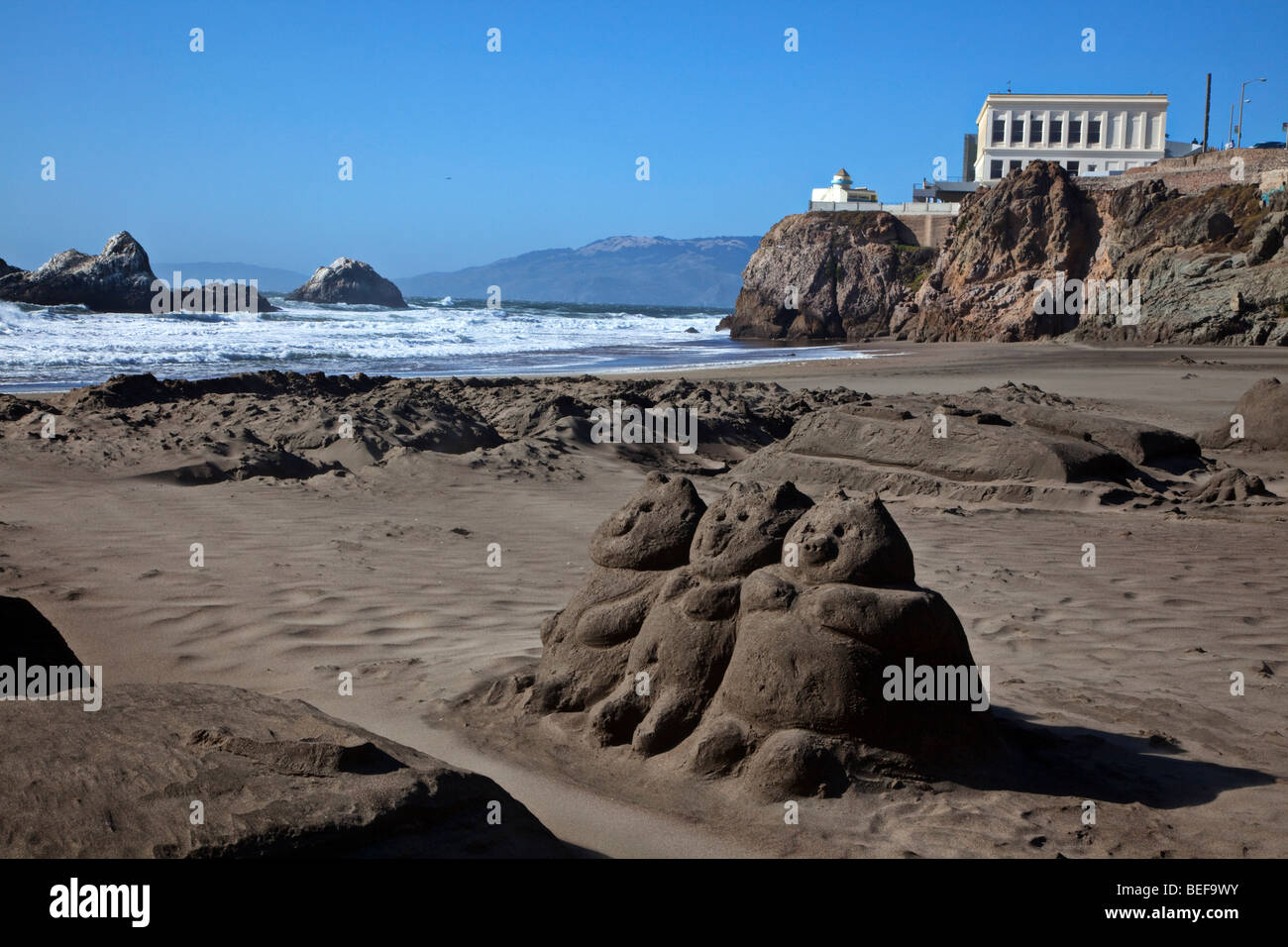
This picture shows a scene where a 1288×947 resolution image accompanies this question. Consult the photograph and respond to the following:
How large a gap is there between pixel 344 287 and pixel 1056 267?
159 feet

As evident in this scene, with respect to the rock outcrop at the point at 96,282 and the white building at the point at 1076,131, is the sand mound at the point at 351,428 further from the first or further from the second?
the white building at the point at 1076,131

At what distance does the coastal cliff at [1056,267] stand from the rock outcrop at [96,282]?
26.3m

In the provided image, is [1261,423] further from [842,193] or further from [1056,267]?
[842,193]

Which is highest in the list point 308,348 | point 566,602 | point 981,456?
point 308,348

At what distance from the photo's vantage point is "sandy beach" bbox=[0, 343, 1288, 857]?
341cm

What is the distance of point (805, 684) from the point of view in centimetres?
350

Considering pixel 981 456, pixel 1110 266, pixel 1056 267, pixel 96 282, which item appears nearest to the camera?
pixel 981 456

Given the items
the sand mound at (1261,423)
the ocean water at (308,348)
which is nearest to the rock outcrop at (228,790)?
the sand mound at (1261,423)

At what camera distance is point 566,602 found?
6.43 m

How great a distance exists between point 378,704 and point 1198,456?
8.75 m
